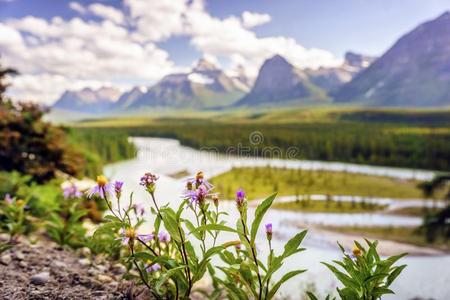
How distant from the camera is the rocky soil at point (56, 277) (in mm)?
4254

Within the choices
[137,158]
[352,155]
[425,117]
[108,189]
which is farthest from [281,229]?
[425,117]

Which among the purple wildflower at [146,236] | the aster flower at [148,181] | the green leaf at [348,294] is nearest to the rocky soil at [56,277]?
the purple wildflower at [146,236]

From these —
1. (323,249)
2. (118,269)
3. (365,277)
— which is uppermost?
(365,277)

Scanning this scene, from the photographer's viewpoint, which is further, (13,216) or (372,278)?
(13,216)

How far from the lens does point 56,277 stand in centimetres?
506

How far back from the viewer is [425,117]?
159000 millimetres

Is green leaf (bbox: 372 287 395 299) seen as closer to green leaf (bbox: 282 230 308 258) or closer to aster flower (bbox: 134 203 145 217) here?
green leaf (bbox: 282 230 308 258)

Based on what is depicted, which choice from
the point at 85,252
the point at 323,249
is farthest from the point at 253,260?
→ the point at 323,249

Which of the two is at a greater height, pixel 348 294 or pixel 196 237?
pixel 196 237

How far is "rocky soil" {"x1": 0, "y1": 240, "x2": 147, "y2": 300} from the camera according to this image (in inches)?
167

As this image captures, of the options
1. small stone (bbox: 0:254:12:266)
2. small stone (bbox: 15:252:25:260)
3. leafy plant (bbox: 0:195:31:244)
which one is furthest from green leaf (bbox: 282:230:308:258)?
leafy plant (bbox: 0:195:31:244)

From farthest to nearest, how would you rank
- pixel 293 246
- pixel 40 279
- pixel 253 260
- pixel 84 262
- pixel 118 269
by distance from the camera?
pixel 84 262
pixel 118 269
pixel 40 279
pixel 253 260
pixel 293 246

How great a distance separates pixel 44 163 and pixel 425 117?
168509mm

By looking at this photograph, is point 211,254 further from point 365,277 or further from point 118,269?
point 118,269
